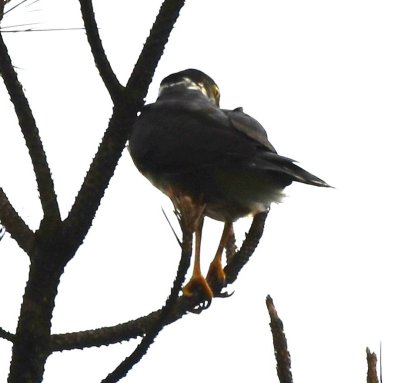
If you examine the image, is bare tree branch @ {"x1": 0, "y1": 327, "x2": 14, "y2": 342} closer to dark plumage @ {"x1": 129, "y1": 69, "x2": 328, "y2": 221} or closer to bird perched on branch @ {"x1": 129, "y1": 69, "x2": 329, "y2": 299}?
bird perched on branch @ {"x1": 129, "y1": 69, "x2": 329, "y2": 299}

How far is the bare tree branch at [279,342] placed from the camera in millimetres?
1634

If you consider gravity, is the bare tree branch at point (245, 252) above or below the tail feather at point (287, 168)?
below

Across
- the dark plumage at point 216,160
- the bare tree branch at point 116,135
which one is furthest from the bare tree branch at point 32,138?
the dark plumage at point 216,160

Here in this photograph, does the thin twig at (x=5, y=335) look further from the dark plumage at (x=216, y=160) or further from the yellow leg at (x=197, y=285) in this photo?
the dark plumage at (x=216, y=160)

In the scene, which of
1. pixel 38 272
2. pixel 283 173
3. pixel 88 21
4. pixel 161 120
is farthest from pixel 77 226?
pixel 161 120

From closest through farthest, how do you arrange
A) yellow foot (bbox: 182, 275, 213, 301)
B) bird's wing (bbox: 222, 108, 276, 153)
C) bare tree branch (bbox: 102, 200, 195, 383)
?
bare tree branch (bbox: 102, 200, 195, 383), yellow foot (bbox: 182, 275, 213, 301), bird's wing (bbox: 222, 108, 276, 153)

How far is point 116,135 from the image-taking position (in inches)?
70.2

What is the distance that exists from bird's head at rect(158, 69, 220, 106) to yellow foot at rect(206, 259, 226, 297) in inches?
65.5

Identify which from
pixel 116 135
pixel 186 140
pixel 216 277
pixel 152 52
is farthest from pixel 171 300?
pixel 186 140

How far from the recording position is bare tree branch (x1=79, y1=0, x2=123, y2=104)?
1.79 metres

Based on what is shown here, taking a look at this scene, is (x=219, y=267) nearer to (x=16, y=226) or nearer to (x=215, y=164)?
(x=215, y=164)

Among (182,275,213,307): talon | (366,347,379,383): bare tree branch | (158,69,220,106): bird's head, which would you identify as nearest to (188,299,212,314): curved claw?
(182,275,213,307): talon

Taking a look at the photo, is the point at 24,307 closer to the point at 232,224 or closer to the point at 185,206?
the point at 185,206

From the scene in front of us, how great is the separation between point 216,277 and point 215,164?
19.5 inches
